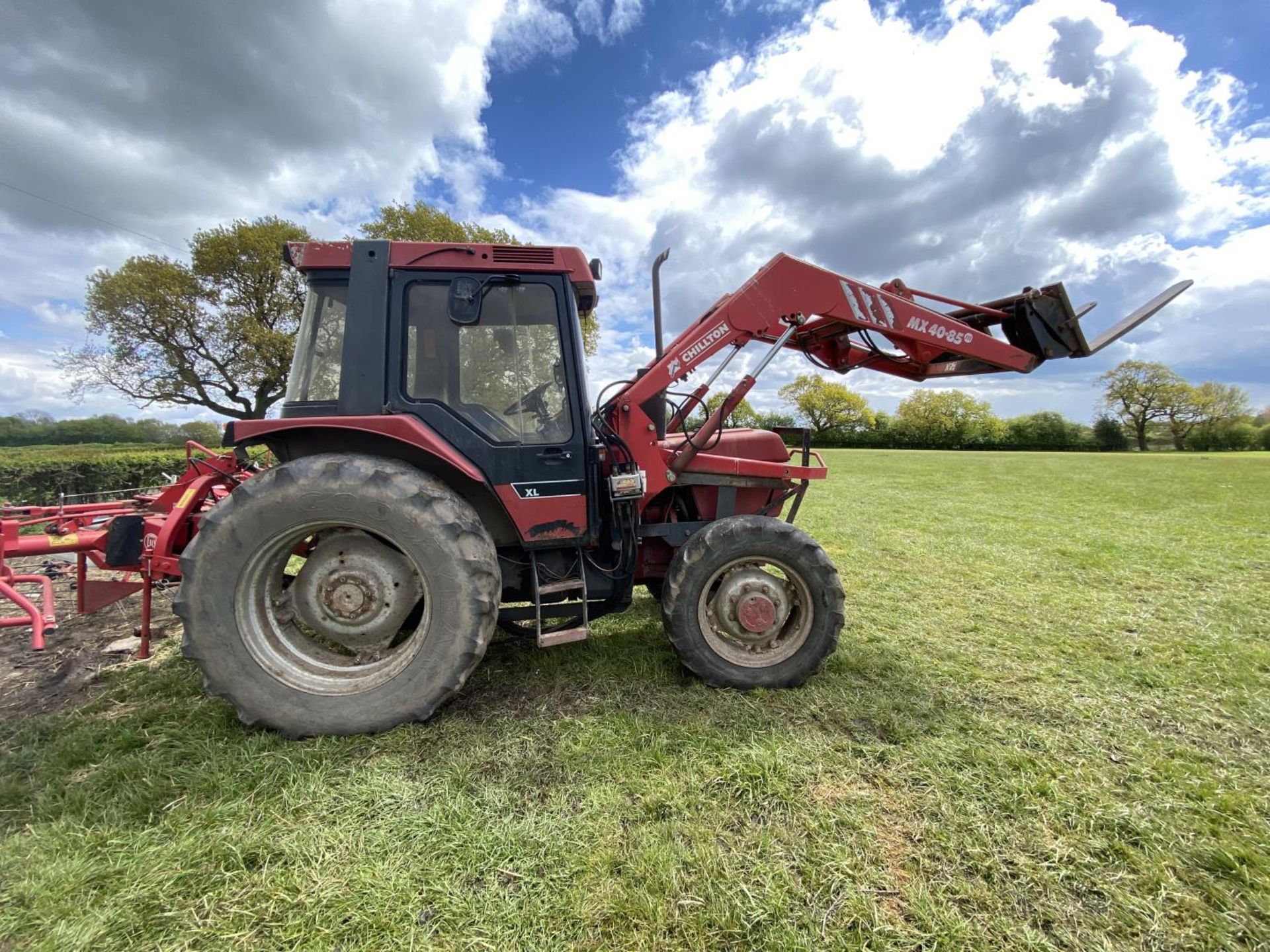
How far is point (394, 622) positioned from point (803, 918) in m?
2.15

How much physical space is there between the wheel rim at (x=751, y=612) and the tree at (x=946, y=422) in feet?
164

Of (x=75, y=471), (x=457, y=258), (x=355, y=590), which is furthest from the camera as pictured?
(x=75, y=471)

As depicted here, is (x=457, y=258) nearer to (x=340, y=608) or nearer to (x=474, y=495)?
(x=474, y=495)

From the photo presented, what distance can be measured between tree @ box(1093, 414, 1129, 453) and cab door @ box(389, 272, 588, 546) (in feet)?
190

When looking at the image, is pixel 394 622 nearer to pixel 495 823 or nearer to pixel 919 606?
pixel 495 823

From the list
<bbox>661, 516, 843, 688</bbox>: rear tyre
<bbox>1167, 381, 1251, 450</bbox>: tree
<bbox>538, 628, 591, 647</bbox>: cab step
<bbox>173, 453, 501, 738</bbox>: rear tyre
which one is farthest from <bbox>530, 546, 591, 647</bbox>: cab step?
<bbox>1167, 381, 1251, 450</bbox>: tree

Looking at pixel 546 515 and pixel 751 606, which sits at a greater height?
pixel 546 515

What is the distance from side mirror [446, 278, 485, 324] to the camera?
2.70m

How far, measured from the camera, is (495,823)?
6.36 ft

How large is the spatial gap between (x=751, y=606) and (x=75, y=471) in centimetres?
1520

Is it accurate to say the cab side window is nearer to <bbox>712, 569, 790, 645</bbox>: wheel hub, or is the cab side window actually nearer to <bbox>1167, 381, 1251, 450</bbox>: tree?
<bbox>712, 569, 790, 645</bbox>: wheel hub

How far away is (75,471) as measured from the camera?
442 inches

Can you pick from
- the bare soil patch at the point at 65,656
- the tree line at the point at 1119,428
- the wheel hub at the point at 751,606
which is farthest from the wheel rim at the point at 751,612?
the tree line at the point at 1119,428

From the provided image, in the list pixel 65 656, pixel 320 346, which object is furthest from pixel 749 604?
pixel 65 656
